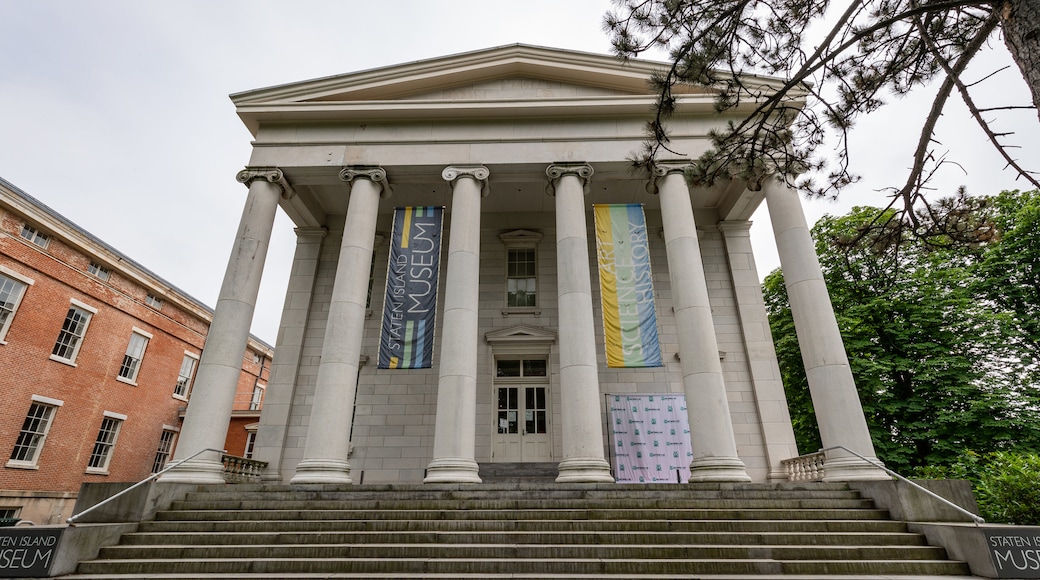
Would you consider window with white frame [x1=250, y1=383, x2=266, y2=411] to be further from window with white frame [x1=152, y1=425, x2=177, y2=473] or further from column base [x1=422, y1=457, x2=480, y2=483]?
column base [x1=422, y1=457, x2=480, y2=483]

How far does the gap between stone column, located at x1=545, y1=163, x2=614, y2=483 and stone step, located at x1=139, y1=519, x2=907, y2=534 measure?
212 centimetres

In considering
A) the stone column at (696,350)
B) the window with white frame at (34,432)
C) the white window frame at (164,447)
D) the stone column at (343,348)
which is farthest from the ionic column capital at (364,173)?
the white window frame at (164,447)

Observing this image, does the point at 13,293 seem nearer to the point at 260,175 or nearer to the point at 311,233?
the point at 311,233

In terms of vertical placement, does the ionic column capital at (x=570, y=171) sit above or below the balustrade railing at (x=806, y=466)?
above

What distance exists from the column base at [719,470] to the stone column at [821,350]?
1905 millimetres

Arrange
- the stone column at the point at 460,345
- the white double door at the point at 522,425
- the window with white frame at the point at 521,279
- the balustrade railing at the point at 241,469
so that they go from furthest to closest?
the window with white frame at the point at 521,279
the white double door at the point at 522,425
the balustrade railing at the point at 241,469
the stone column at the point at 460,345

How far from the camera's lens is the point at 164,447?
25.9 metres

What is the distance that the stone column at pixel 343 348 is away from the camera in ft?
35.5

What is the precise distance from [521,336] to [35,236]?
821 inches

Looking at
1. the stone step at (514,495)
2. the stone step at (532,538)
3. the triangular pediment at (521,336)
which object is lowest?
the stone step at (532,538)

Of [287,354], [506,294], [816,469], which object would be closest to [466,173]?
[506,294]

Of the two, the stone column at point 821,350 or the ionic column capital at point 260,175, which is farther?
the ionic column capital at point 260,175

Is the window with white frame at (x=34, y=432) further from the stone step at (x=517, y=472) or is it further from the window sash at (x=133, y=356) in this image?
the stone step at (x=517, y=472)

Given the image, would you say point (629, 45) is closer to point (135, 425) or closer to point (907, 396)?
point (907, 396)
